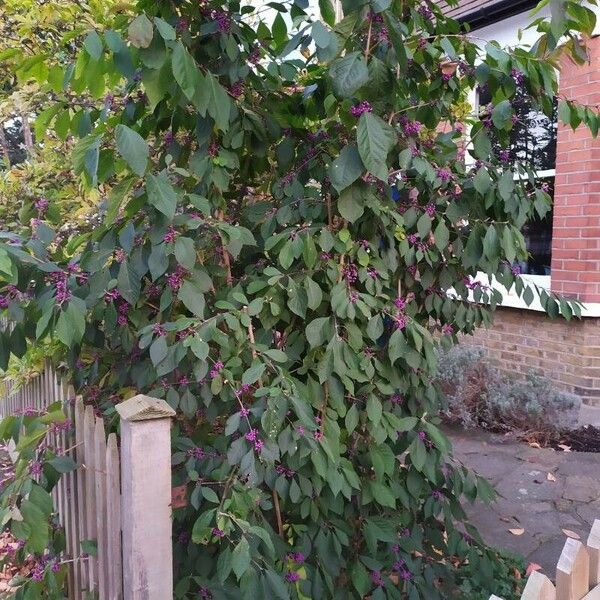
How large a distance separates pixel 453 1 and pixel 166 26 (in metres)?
1.40

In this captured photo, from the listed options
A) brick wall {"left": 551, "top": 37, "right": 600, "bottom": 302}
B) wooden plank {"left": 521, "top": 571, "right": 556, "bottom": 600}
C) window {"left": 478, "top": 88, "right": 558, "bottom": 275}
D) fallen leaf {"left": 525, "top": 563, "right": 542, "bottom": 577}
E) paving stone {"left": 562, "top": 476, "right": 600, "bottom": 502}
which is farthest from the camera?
window {"left": 478, "top": 88, "right": 558, "bottom": 275}

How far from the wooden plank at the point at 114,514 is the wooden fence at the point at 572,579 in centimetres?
111

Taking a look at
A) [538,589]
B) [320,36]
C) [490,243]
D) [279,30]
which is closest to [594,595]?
[538,589]

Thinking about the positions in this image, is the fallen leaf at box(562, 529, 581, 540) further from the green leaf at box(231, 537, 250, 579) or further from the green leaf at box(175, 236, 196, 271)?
Answer: the green leaf at box(175, 236, 196, 271)

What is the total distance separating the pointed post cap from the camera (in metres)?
1.50

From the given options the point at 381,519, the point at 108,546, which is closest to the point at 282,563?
the point at 381,519

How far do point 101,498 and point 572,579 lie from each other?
1.36 meters

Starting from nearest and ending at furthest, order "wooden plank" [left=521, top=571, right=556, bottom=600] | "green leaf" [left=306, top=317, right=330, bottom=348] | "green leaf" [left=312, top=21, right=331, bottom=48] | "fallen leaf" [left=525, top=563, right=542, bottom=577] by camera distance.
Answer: "wooden plank" [left=521, top=571, right=556, bottom=600], "green leaf" [left=312, top=21, right=331, bottom=48], "green leaf" [left=306, top=317, right=330, bottom=348], "fallen leaf" [left=525, top=563, right=542, bottom=577]

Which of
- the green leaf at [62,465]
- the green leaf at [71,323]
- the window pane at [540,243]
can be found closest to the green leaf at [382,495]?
the green leaf at [62,465]

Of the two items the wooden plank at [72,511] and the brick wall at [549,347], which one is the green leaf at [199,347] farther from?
the brick wall at [549,347]

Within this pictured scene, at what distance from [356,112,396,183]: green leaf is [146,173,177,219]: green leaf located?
503 mm

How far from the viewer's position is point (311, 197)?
1.96 m

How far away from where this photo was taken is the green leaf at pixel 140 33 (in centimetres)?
134

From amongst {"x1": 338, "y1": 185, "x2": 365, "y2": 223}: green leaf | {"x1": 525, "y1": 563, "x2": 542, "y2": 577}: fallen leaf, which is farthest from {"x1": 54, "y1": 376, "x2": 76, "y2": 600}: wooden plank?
{"x1": 525, "y1": 563, "x2": 542, "y2": 577}: fallen leaf
